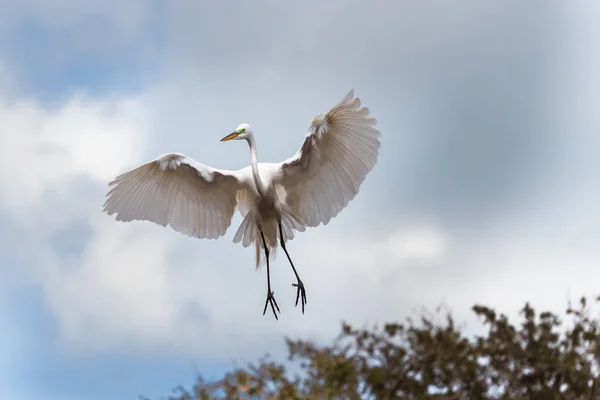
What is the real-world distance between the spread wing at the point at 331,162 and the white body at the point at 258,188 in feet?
0.05

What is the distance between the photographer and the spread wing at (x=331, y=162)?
12.5 metres

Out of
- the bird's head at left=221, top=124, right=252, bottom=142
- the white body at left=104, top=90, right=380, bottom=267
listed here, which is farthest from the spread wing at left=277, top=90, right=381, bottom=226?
the bird's head at left=221, top=124, right=252, bottom=142

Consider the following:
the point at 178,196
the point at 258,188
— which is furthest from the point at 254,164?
the point at 178,196

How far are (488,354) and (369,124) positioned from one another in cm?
528

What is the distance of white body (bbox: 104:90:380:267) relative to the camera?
12898mm

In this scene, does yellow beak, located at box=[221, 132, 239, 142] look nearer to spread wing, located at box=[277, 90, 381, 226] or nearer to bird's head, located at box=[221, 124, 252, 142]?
bird's head, located at box=[221, 124, 252, 142]

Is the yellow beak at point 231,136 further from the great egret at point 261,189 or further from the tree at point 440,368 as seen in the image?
the tree at point 440,368

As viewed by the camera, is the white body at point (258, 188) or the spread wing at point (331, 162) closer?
the spread wing at point (331, 162)

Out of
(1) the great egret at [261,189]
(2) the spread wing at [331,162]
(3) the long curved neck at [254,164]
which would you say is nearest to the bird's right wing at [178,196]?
(1) the great egret at [261,189]

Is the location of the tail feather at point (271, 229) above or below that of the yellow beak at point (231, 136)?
below

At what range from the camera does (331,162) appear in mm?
13203

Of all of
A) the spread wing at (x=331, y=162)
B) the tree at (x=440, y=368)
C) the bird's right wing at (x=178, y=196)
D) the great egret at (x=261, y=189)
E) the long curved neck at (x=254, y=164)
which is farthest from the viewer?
the bird's right wing at (x=178, y=196)

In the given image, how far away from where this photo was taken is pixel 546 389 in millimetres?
8297

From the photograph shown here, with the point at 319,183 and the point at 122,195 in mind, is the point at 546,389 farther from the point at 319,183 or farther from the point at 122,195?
the point at 122,195
